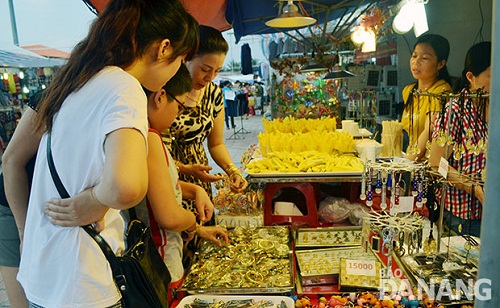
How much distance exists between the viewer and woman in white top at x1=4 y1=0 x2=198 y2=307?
831 millimetres

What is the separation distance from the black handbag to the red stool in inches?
37.1

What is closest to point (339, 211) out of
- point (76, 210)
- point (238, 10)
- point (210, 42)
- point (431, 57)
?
point (210, 42)

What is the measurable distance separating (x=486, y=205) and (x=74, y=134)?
0.85 meters

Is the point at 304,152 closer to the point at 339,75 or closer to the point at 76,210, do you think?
the point at 76,210

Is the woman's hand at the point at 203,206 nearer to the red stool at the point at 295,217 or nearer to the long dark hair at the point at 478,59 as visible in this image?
the red stool at the point at 295,217

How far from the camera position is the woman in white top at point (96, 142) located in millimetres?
831

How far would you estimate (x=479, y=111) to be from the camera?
1263mm

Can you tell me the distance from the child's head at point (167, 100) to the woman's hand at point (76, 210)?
0.51m

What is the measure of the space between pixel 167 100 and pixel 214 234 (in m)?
0.67

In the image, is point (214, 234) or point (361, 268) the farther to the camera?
point (214, 234)

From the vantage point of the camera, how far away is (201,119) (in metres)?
2.02

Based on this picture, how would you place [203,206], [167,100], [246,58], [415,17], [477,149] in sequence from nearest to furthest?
[477,149], [167,100], [203,206], [415,17], [246,58]

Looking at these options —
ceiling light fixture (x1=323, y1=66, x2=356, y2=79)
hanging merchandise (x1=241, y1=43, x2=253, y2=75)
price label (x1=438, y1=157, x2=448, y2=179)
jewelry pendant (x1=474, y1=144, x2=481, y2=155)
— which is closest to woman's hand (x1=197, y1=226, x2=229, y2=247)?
price label (x1=438, y1=157, x2=448, y2=179)

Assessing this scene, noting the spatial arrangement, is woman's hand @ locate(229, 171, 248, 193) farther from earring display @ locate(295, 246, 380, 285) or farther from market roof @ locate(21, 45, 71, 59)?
market roof @ locate(21, 45, 71, 59)
